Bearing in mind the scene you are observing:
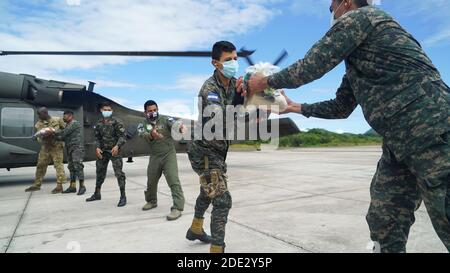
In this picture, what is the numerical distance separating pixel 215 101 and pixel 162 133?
274 cm

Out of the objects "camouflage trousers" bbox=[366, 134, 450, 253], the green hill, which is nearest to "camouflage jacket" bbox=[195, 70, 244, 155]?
"camouflage trousers" bbox=[366, 134, 450, 253]

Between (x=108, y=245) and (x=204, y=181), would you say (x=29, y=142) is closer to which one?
(x=108, y=245)

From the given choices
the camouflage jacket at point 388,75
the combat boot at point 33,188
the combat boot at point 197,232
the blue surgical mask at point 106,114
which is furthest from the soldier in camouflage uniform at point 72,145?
the camouflage jacket at point 388,75

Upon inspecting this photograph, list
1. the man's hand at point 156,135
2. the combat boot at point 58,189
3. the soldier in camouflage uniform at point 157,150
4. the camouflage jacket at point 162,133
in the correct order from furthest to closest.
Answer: the combat boot at point 58,189, the camouflage jacket at point 162,133, the soldier in camouflage uniform at point 157,150, the man's hand at point 156,135

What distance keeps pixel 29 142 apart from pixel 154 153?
5368mm

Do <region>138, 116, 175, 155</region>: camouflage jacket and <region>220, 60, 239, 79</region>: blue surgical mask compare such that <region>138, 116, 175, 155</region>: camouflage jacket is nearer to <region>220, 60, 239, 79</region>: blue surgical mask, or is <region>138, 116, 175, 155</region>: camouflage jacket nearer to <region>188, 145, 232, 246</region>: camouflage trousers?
<region>188, 145, 232, 246</region>: camouflage trousers

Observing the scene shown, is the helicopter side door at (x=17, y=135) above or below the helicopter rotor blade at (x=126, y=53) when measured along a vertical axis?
below

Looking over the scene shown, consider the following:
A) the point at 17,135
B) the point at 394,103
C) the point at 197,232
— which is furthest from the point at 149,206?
the point at 17,135

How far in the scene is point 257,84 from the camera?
8.02 feet

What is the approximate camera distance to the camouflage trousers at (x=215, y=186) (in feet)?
10.2

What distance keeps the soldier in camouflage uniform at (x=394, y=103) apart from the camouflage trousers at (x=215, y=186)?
45.5 inches

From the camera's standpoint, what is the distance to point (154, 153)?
569 cm

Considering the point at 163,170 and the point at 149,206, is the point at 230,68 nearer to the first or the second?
the point at 163,170

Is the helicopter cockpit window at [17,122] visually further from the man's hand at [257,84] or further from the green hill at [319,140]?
the green hill at [319,140]
